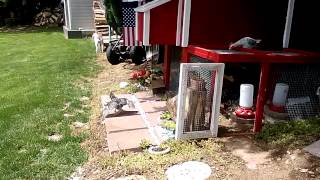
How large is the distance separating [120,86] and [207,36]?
2594 mm

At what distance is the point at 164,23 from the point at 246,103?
5.92 feet

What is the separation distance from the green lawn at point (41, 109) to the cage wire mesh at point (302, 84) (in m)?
3.08

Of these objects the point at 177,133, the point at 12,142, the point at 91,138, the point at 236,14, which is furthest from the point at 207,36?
the point at 12,142

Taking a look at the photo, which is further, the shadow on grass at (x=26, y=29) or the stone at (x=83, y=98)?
the shadow on grass at (x=26, y=29)

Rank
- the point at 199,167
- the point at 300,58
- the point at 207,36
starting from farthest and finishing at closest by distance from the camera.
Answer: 1. the point at 207,36
2. the point at 300,58
3. the point at 199,167

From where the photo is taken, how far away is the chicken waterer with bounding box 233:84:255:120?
17.4 feet

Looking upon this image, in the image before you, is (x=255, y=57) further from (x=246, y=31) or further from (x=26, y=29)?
(x=26, y=29)

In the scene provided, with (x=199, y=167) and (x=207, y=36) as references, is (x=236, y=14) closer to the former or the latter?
(x=207, y=36)

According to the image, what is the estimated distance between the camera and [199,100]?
189 inches

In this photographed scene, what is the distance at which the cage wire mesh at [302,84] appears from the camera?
5.52m

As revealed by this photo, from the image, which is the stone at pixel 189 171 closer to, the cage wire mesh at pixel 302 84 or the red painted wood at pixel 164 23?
the cage wire mesh at pixel 302 84

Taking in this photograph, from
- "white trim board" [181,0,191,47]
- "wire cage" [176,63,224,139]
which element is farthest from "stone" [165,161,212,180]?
"white trim board" [181,0,191,47]

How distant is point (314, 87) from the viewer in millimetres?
5723

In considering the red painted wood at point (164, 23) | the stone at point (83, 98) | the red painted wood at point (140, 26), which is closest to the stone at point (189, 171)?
the red painted wood at point (164, 23)
